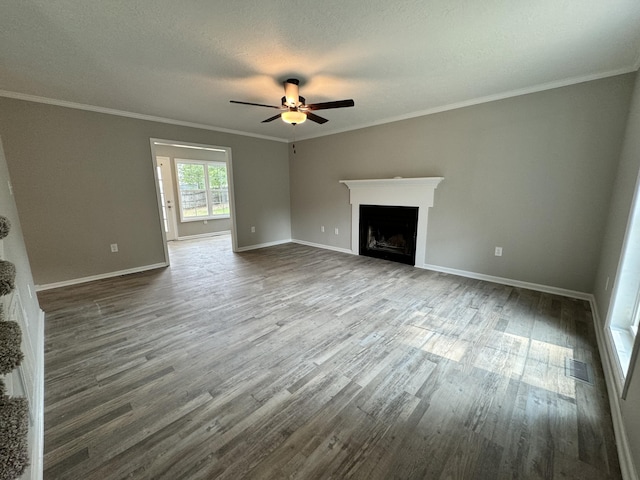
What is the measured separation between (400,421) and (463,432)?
32cm

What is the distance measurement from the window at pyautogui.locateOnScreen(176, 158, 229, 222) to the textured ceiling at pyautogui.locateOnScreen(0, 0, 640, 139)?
3.59 metres

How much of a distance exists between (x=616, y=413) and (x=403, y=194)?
10.8 feet

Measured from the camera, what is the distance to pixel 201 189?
7211 millimetres

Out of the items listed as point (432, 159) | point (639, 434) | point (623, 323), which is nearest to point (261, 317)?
point (639, 434)

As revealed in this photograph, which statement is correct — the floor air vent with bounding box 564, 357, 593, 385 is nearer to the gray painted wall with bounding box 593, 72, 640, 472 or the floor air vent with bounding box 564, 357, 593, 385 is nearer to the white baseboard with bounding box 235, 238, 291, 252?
the gray painted wall with bounding box 593, 72, 640, 472

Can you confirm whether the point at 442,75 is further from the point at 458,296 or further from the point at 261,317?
the point at 261,317

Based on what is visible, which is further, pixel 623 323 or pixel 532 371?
pixel 623 323

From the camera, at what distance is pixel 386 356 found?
2002 millimetres

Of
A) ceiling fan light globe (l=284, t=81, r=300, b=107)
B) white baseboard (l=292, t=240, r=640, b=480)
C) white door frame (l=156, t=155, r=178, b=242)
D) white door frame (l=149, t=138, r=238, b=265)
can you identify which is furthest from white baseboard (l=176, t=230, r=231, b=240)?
white baseboard (l=292, t=240, r=640, b=480)

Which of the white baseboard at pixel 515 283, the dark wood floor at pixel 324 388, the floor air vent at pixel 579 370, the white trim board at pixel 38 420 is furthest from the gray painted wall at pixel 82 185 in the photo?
the floor air vent at pixel 579 370

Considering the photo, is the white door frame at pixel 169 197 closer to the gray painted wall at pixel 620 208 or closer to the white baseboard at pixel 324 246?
the white baseboard at pixel 324 246

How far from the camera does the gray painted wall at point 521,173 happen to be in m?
2.72

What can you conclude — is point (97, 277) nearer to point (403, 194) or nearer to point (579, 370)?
point (403, 194)

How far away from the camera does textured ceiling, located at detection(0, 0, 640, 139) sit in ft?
5.61
